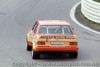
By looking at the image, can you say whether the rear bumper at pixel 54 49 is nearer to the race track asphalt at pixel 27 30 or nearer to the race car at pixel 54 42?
the race car at pixel 54 42

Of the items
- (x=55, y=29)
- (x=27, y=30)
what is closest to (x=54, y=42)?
(x=55, y=29)

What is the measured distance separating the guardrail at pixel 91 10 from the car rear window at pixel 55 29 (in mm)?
10341

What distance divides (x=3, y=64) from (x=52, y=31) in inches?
90.5

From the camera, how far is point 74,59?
43.5ft

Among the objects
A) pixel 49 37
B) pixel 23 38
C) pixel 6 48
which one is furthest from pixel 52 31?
pixel 23 38

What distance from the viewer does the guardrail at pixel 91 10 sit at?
2373 cm

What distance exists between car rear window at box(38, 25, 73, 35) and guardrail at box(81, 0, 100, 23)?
10341 mm

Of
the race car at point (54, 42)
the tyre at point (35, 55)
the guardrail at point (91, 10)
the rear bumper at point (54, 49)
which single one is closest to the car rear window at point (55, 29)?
the race car at point (54, 42)

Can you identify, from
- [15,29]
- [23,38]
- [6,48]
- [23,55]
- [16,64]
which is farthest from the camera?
[15,29]

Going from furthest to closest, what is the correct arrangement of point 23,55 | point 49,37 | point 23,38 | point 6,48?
1. point 23,38
2. point 6,48
3. point 23,55
4. point 49,37

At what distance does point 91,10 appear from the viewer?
24.8 metres

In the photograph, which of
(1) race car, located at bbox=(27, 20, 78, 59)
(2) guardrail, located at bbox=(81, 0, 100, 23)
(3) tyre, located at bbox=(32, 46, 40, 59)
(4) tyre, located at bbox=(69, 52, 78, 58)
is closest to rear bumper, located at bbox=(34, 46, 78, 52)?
(1) race car, located at bbox=(27, 20, 78, 59)

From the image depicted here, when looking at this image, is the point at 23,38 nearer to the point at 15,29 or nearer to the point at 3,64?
the point at 15,29

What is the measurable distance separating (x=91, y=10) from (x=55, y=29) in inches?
463
